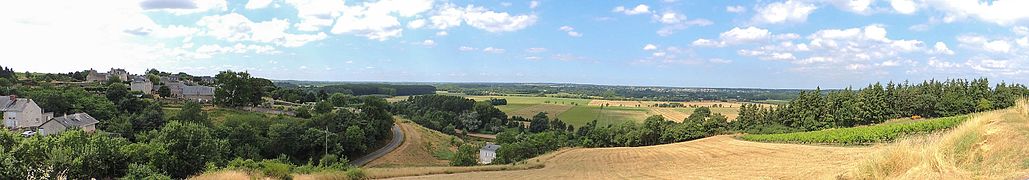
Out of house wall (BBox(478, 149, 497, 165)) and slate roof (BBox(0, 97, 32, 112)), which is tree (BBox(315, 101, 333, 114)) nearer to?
house wall (BBox(478, 149, 497, 165))

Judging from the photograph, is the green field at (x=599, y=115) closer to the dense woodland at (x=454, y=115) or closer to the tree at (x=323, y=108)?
the dense woodland at (x=454, y=115)

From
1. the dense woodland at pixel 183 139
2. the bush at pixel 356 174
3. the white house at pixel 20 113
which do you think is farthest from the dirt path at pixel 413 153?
the white house at pixel 20 113

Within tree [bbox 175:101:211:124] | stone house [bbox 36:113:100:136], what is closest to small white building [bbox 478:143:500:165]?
tree [bbox 175:101:211:124]

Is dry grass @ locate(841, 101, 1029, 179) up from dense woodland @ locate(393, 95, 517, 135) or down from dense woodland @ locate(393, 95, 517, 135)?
up

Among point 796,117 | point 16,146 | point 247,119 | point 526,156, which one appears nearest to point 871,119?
point 796,117

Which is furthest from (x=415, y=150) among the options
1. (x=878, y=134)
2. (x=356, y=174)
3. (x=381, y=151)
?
(x=878, y=134)

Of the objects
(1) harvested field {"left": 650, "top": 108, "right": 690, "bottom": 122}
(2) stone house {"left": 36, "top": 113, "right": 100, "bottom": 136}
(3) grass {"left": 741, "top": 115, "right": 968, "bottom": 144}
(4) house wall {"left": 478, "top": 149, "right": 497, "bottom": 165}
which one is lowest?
(4) house wall {"left": 478, "top": 149, "right": 497, "bottom": 165}
